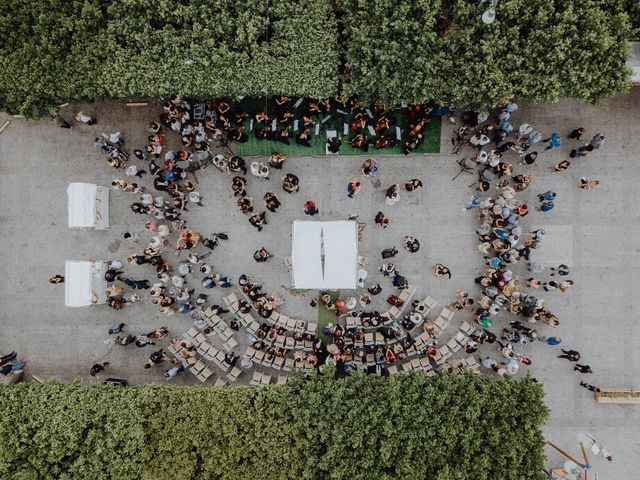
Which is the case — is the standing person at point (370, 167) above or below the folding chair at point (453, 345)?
above

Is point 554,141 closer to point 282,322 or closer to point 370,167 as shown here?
point 370,167

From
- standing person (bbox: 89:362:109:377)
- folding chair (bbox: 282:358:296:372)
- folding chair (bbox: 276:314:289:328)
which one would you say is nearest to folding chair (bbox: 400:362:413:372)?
folding chair (bbox: 282:358:296:372)

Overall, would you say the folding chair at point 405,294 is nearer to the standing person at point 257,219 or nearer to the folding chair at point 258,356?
the folding chair at point 258,356

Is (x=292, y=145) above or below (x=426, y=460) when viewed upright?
above

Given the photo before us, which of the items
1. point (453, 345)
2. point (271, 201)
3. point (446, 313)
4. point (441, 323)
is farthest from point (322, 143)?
point (453, 345)

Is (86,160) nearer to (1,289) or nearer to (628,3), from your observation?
(1,289)

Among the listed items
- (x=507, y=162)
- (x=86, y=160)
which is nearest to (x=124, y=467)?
(x=86, y=160)

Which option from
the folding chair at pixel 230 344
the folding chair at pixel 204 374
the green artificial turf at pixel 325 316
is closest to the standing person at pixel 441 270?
the green artificial turf at pixel 325 316

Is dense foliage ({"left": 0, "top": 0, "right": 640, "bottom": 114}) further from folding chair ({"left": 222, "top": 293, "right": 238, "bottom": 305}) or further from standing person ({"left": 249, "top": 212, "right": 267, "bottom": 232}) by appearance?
folding chair ({"left": 222, "top": 293, "right": 238, "bottom": 305})
